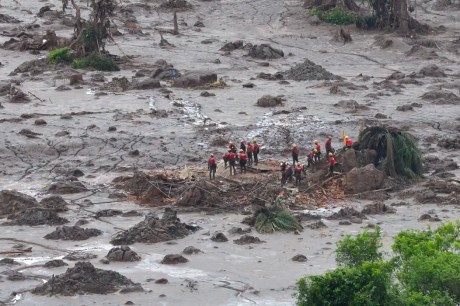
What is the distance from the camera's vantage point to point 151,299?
19203 millimetres

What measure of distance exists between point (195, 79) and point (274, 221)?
1627cm

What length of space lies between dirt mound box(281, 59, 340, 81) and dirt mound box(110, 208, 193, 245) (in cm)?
1754

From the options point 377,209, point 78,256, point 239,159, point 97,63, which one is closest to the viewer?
point 78,256

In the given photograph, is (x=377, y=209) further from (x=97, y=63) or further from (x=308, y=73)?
(x=97, y=63)

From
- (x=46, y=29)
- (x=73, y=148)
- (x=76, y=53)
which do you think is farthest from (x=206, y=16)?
(x=73, y=148)

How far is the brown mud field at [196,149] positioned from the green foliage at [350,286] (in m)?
3.24

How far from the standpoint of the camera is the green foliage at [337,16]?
2079 inches

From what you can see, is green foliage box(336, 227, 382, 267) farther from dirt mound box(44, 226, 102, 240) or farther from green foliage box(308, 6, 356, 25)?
green foliage box(308, 6, 356, 25)

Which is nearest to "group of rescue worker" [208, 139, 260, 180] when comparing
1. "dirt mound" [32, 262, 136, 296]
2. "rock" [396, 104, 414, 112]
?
"dirt mound" [32, 262, 136, 296]

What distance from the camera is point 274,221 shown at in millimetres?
23547

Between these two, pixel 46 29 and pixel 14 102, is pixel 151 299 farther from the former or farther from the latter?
pixel 46 29

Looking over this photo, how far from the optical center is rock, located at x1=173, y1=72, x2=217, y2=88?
128ft

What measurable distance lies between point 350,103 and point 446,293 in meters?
20.4

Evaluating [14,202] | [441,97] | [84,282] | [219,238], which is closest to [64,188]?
[14,202]
